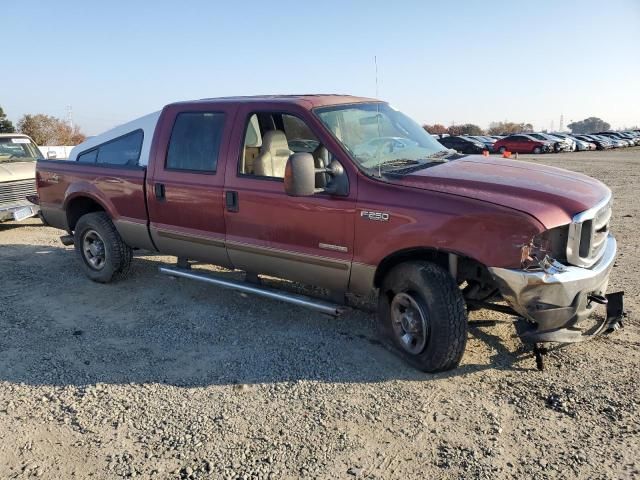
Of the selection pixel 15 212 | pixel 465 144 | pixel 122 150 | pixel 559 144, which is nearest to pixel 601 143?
pixel 559 144

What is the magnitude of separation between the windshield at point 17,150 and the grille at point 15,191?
3.33 feet

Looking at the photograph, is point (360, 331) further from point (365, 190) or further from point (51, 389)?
point (51, 389)

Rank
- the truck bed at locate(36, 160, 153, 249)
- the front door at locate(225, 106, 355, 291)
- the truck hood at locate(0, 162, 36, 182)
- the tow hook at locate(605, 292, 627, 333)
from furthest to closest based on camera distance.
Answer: the truck hood at locate(0, 162, 36, 182)
the truck bed at locate(36, 160, 153, 249)
the front door at locate(225, 106, 355, 291)
the tow hook at locate(605, 292, 627, 333)

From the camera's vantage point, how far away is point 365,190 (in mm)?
4164

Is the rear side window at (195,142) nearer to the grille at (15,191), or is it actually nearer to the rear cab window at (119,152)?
the rear cab window at (119,152)

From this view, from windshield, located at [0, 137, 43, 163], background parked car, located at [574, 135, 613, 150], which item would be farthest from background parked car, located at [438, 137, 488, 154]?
windshield, located at [0, 137, 43, 163]

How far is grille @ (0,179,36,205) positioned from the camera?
9.62 metres

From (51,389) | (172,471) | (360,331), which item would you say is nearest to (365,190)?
(360,331)

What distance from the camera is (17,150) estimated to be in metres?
10.9

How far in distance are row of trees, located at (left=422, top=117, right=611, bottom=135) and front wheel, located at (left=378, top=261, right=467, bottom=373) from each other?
44.9m

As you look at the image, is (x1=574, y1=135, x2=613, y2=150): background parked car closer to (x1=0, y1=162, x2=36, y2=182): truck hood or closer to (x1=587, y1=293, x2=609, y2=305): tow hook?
(x1=0, y1=162, x2=36, y2=182): truck hood

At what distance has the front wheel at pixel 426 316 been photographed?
386 cm

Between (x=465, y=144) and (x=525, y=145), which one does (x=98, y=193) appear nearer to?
(x=465, y=144)

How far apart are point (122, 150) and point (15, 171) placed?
5182mm
